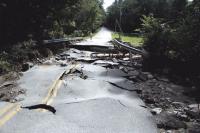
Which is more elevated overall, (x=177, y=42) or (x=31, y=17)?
(x=31, y=17)

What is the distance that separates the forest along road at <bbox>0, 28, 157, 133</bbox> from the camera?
18.8 feet

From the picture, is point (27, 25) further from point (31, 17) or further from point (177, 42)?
point (177, 42)

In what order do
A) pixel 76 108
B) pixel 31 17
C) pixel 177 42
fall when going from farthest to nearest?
1. pixel 31 17
2. pixel 177 42
3. pixel 76 108

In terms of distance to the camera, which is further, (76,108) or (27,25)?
(27,25)

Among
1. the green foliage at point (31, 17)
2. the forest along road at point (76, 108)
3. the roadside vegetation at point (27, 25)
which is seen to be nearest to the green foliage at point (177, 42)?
the forest along road at point (76, 108)

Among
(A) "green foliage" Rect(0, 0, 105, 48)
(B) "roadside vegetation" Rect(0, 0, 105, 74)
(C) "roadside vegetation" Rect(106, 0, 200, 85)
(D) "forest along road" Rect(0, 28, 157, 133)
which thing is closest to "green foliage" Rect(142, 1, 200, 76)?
(C) "roadside vegetation" Rect(106, 0, 200, 85)

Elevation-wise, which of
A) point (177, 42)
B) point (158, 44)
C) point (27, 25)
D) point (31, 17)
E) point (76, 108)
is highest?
point (31, 17)

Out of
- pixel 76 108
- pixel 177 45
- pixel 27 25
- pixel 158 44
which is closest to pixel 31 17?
pixel 27 25

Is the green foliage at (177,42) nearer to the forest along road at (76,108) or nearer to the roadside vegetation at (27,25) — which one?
the forest along road at (76,108)

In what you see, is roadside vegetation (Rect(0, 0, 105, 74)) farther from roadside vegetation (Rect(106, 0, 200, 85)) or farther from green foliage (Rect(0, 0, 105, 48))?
roadside vegetation (Rect(106, 0, 200, 85))

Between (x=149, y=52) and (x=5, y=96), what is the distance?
7.53 meters

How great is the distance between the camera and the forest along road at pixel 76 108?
573cm

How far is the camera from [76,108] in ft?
22.8

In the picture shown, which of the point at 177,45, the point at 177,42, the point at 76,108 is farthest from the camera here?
the point at 177,45
